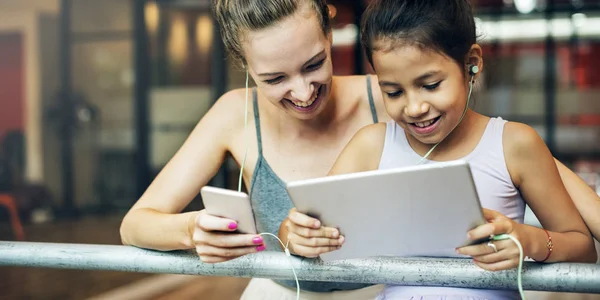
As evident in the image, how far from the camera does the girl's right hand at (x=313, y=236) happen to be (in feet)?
3.84

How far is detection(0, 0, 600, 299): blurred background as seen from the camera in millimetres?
8102

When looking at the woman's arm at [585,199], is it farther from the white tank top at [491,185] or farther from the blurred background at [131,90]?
the blurred background at [131,90]

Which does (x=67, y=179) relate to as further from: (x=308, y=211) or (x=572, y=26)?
(x=308, y=211)

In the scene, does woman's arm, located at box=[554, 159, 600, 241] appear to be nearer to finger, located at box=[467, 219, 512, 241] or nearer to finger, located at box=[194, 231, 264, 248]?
finger, located at box=[467, 219, 512, 241]

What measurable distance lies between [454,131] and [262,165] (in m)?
0.55

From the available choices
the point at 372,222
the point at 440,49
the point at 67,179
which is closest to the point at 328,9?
the point at 440,49

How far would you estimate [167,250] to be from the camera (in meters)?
1.45

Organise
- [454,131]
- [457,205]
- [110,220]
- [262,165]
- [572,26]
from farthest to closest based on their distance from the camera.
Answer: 1. [110,220]
2. [572,26]
3. [262,165]
4. [454,131]
5. [457,205]

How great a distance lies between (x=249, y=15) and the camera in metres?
1.63

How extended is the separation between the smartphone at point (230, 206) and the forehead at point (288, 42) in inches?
18.5

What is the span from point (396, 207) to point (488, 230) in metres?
0.15

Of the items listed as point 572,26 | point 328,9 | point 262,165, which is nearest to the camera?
point 328,9

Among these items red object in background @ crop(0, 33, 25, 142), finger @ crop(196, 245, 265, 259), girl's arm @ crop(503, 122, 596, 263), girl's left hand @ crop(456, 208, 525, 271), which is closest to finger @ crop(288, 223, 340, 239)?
finger @ crop(196, 245, 265, 259)

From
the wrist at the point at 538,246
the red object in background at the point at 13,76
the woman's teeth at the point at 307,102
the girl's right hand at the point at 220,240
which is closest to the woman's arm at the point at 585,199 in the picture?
the wrist at the point at 538,246
